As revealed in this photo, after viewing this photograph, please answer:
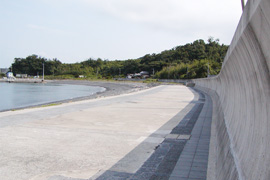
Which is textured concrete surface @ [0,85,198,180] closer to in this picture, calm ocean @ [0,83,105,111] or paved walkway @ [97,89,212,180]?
paved walkway @ [97,89,212,180]

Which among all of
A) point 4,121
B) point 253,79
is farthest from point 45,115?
point 253,79

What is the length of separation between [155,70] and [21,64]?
270 ft

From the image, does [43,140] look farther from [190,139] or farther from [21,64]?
[21,64]

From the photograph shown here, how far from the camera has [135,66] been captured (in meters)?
145

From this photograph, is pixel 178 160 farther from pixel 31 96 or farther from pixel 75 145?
pixel 31 96

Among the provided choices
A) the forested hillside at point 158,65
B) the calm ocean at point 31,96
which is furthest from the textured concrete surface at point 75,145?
the forested hillside at point 158,65

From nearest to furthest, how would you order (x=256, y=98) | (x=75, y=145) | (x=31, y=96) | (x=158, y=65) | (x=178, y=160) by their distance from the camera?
1. (x=256, y=98)
2. (x=178, y=160)
3. (x=75, y=145)
4. (x=31, y=96)
5. (x=158, y=65)

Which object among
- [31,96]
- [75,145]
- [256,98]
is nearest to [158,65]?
[31,96]

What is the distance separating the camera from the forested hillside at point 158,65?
96.3 metres

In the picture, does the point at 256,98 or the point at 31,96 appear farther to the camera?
the point at 31,96

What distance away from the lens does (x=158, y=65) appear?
132 meters

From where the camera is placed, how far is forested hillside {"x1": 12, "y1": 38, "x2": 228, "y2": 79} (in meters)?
96.3

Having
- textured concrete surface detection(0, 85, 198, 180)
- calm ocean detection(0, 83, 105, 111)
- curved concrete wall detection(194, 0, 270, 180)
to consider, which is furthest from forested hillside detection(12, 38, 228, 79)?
curved concrete wall detection(194, 0, 270, 180)

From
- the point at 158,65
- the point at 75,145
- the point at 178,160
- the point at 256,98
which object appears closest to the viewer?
the point at 256,98
